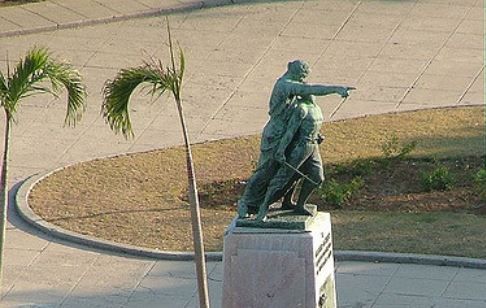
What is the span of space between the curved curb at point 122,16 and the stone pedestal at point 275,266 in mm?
11217

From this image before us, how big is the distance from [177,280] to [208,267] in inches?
16.0

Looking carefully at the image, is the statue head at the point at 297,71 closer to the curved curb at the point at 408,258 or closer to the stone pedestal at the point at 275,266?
the stone pedestal at the point at 275,266

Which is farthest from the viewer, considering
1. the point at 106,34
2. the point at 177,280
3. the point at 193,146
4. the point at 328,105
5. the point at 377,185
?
the point at 106,34

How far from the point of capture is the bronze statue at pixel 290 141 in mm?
15445

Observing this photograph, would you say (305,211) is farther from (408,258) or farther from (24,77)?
(408,258)

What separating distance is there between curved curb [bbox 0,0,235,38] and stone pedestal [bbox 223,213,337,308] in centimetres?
1122

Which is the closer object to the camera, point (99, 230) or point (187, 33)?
point (99, 230)

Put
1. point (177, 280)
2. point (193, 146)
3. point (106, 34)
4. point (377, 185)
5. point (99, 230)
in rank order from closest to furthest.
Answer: point (177, 280), point (99, 230), point (377, 185), point (193, 146), point (106, 34)

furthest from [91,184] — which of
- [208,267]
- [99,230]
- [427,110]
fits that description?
[427,110]

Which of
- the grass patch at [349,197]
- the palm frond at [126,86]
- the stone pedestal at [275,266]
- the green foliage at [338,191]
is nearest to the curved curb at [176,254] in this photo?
the grass patch at [349,197]

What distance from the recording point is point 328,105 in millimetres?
23781

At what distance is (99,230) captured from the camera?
19.6 metres

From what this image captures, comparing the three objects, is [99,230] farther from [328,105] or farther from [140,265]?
[328,105]

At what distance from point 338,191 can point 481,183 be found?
1.59 metres
